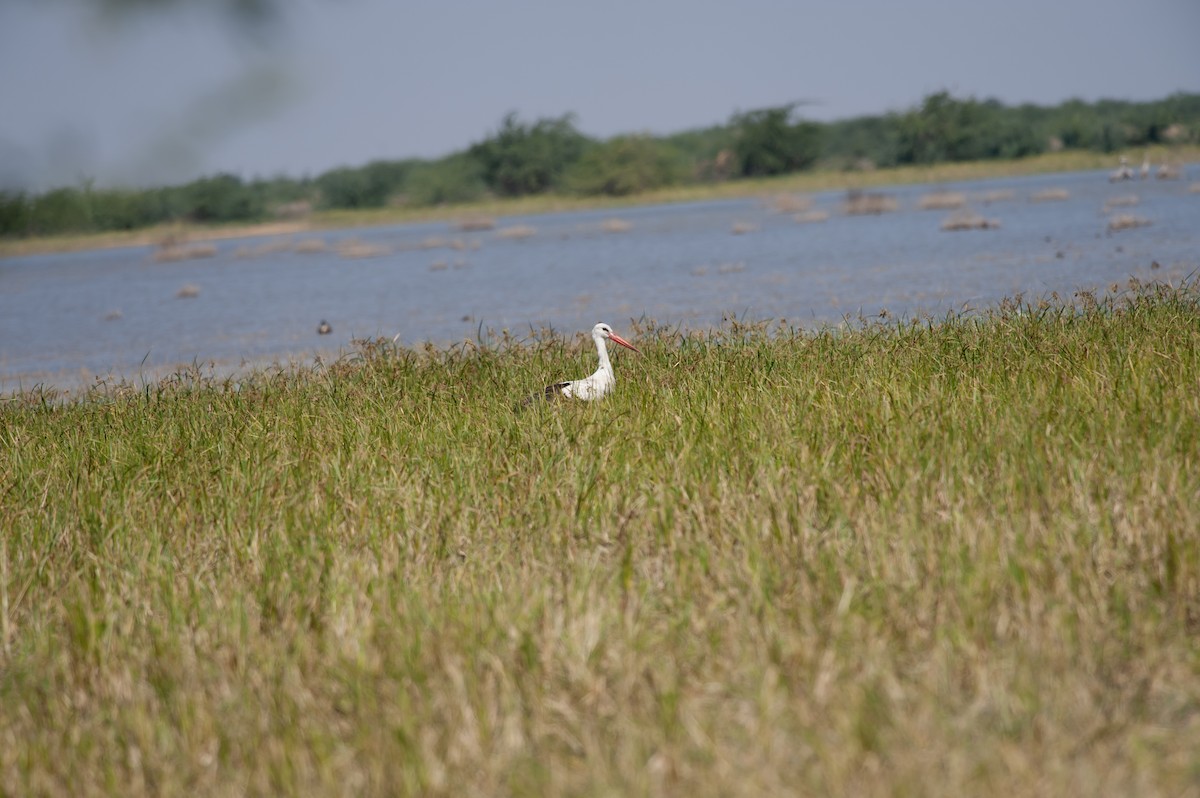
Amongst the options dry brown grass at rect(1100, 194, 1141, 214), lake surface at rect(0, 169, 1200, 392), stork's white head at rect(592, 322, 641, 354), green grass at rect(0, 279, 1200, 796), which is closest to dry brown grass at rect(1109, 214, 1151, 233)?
lake surface at rect(0, 169, 1200, 392)

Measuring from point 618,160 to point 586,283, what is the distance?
2140 inches

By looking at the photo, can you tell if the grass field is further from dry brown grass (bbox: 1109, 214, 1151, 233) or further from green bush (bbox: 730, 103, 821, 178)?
dry brown grass (bbox: 1109, 214, 1151, 233)

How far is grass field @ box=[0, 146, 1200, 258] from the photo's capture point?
6331cm

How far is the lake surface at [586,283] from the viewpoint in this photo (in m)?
15.7

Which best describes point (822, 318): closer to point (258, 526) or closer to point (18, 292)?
point (258, 526)

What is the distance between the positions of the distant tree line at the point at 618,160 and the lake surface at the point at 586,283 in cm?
3093

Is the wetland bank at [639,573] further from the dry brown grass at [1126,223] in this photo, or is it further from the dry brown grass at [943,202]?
the dry brown grass at [943,202]

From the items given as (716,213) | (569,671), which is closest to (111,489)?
(569,671)

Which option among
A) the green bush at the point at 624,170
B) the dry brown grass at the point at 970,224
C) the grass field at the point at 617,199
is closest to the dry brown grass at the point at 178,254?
the grass field at the point at 617,199

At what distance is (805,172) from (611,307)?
63.8m

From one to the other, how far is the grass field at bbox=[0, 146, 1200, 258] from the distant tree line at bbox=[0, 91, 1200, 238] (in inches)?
54.3

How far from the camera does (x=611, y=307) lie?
1791 centimetres

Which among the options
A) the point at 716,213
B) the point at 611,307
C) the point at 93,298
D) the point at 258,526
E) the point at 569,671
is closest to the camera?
the point at 569,671

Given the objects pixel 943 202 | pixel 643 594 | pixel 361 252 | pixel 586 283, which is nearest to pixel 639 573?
pixel 643 594
